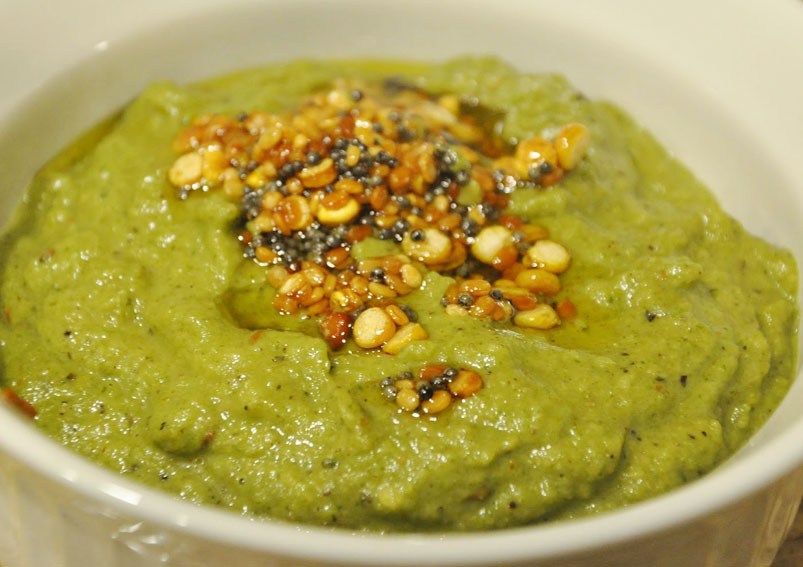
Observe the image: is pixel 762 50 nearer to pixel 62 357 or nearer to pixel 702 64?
pixel 702 64

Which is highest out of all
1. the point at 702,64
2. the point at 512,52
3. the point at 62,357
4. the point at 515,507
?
the point at 702,64

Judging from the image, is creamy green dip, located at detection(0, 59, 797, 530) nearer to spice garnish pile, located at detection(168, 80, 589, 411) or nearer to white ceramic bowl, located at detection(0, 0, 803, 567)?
spice garnish pile, located at detection(168, 80, 589, 411)

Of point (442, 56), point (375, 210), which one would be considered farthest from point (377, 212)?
point (442, 56)

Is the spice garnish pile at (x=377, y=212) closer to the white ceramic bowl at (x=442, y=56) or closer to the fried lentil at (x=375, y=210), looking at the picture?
the fried lentil at (x=375, y=210)

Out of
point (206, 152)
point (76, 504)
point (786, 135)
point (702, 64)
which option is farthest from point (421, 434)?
point (702, 64)

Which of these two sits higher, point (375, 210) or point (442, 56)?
point (442, 56)

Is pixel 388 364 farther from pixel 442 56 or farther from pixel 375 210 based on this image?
pixel 442 56
